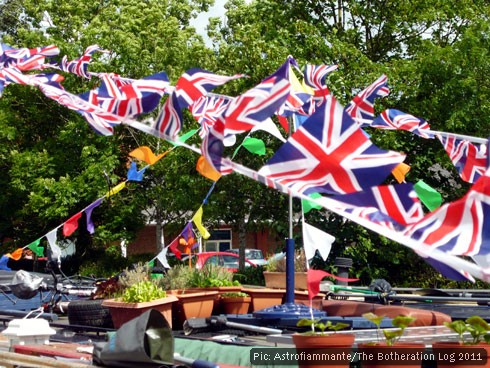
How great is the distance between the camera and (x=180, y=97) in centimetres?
684

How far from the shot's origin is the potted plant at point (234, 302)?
1027cm

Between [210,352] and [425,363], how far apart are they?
204 centimetres

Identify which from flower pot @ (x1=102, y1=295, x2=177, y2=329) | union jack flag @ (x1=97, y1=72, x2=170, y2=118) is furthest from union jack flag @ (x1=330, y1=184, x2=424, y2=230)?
flower pot @ (x1=102, y1=295, x2=177, y2=329)

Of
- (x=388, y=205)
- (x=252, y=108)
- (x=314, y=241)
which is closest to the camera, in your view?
(x=388, y=205)

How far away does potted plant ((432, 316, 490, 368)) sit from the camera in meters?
5.79

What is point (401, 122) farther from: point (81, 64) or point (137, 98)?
point (137, 98)

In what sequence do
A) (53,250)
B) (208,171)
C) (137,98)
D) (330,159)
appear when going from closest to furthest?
(330,159) < (208,171) < (137,98) < (53,250)

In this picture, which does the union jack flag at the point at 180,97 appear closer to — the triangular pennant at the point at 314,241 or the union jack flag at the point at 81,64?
the triangular pennant at the point at 314,241

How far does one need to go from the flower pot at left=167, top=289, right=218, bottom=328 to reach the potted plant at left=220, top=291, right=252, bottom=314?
28 cm

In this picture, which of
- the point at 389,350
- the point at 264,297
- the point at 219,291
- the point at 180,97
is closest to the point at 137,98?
the point at 180,97

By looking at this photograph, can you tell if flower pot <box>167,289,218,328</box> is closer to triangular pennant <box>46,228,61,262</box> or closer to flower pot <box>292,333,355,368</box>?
triangular pennant <box>46,228,61,262</box>

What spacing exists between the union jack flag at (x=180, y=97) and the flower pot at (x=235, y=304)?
3.56m

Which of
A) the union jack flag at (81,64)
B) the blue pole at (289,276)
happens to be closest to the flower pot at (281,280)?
the blue pole at (289,276)

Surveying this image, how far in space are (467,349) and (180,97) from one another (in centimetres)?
302
